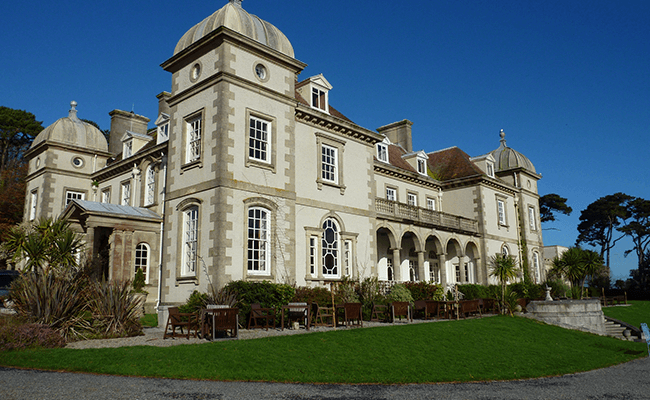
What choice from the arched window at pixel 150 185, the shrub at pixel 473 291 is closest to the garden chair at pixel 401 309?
the shrub at pixel 473 291

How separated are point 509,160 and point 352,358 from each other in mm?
31281

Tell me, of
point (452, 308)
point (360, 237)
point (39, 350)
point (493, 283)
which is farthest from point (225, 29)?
point (493, 283)

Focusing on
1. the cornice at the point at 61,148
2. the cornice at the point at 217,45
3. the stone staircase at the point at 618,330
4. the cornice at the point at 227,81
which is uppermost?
the cornice at the point at 217,45

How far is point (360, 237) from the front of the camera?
2195 centimetres

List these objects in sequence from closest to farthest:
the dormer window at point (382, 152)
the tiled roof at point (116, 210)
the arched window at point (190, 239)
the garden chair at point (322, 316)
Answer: the garden chair at point (322, 316) → the arched window at point (190, 239) → the tiled roof at point (116, 210) → the dormer window at point (382, 152)

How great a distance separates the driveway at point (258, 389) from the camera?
707cm

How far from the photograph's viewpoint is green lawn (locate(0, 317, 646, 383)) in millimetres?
8875

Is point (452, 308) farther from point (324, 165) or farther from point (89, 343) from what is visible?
point (89, 343)

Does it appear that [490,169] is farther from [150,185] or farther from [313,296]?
[150,185]

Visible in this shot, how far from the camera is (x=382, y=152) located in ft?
94.8

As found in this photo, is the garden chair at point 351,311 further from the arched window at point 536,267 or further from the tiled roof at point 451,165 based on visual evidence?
the arched window at point 536,267

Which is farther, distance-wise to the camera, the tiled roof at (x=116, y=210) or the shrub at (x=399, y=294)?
the shrub at (x=399, y=294)

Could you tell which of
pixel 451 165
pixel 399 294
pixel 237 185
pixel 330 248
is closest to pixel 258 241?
pixel 237 185

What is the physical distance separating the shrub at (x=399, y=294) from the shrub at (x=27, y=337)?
1253 centimetres
